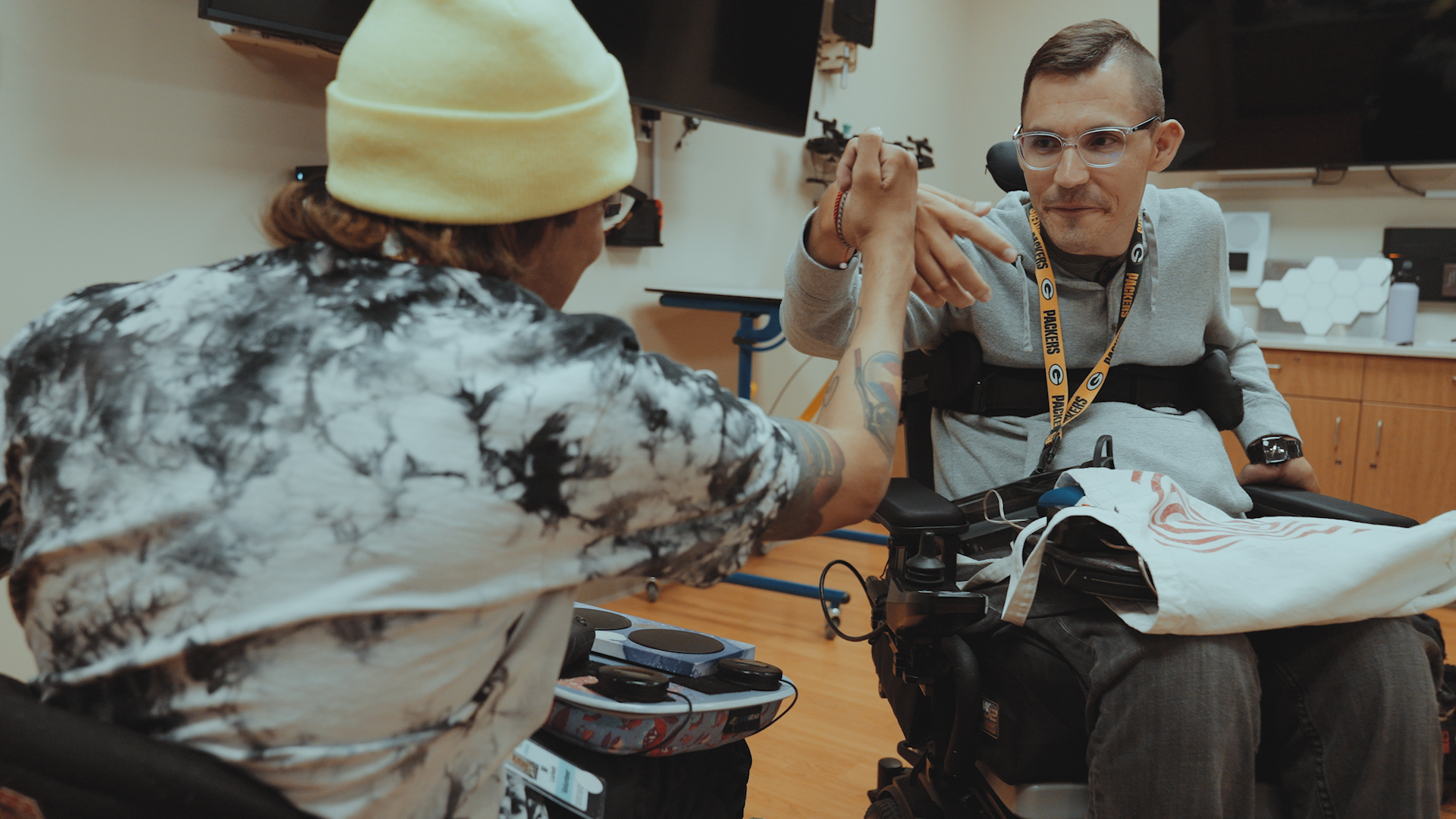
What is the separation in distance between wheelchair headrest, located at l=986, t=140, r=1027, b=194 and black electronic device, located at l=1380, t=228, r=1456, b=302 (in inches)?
117

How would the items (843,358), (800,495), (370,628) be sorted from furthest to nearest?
(843,358) < (800,495) < (370,628)

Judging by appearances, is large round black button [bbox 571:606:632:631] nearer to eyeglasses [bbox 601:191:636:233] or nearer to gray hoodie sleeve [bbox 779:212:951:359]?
gray hoodie sleeve [bbox 779:212:951:359]

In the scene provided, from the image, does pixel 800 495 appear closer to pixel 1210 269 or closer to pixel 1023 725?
pixel 1023 725

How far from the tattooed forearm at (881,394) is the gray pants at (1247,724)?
0.44 m

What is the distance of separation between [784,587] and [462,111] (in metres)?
2.53

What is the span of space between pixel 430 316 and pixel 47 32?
163cm

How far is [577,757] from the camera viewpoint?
1242 millimetres

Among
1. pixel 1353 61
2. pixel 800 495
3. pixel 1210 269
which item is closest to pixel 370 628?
pixel 800 495

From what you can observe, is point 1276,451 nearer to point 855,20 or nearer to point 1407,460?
point 1407,460

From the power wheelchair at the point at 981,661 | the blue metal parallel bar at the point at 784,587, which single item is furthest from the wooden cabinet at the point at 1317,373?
the power wheelchair at the point at 981,661

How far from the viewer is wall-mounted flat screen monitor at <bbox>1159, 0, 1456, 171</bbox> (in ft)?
11.6

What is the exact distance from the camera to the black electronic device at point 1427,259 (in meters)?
3.74

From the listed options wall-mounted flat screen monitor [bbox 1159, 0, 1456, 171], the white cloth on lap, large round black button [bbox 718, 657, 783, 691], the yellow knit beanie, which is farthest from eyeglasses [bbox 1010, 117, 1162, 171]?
wall-mounted flat screen monitor [bbox 1159, 0, 1456, 171]

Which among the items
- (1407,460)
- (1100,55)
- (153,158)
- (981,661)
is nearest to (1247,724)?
(981,661)
